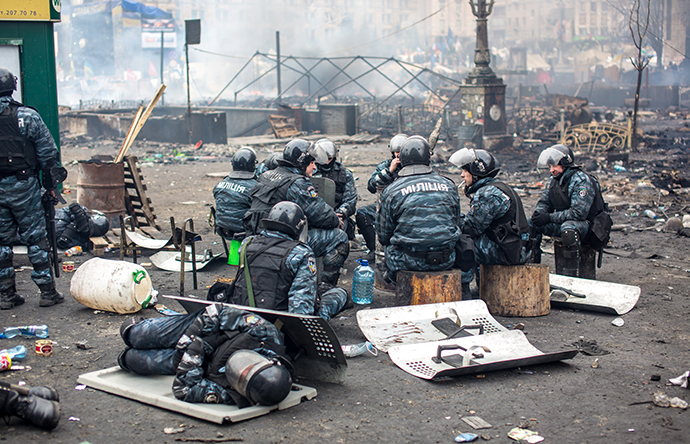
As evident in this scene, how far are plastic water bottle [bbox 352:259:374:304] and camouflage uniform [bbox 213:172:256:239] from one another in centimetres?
169

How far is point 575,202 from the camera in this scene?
6.59m

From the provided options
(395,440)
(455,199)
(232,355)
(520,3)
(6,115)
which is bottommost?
(395,440)

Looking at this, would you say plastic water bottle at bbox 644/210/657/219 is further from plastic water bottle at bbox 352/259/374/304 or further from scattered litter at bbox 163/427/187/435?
scattered litter at bbox 163/427/187/435

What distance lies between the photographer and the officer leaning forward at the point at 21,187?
19.0 feet

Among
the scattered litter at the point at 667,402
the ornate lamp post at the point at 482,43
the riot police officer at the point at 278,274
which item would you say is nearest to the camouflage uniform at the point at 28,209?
the riot police officer at the point at 278,274

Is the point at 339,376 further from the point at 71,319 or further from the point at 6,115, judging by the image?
the point at 6,115

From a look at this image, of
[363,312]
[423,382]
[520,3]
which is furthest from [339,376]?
[520,3]

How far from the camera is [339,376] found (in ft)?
14.0

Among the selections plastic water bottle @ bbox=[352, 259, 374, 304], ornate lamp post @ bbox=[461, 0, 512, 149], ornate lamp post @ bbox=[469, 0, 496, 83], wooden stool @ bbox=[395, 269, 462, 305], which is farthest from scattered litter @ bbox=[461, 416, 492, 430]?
ornate lamp post @ bbox=[461, 0, 512, 149]

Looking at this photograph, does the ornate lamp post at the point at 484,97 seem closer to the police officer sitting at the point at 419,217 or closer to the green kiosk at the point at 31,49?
the green kiosk at the point at 31,49

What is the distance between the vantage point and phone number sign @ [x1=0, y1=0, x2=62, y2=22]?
30.6ft

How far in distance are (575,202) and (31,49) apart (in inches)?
324

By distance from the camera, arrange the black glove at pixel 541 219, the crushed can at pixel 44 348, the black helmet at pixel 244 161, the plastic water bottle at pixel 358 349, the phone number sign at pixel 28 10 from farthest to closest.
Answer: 1. the phone number sign at pixel 28 10
2. the black helmet at pixel 244 161
3. the black glove at pixel 541 219
4. the plastic water bottle at pixel 358 349
5. the crushed can at pixel 44 348

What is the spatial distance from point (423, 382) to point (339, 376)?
616 millimetres
